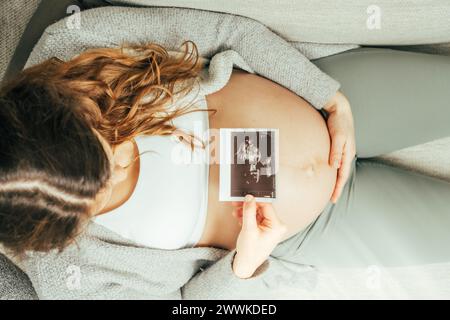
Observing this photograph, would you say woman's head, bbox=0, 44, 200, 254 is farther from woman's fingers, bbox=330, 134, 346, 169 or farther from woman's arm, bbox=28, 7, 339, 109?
woman's fingers, bbox=330, 134, 346, 169

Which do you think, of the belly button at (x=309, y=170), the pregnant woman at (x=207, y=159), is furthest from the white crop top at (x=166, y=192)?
the belly button at (x=309, y=170)

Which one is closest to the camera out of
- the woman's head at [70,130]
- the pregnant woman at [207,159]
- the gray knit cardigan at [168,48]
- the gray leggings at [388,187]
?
the woman's head at [70,130]

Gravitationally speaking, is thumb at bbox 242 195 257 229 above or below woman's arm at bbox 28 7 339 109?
below

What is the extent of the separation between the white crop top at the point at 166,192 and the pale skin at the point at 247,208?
0.02 m

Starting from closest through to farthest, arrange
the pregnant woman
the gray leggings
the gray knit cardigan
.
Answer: the pregnant woman → the gray knit cardigan → the gray leggings

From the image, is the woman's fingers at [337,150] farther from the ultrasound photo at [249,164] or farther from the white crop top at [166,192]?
the white crop top at [166,192]

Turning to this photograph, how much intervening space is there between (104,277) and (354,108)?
0.75 m

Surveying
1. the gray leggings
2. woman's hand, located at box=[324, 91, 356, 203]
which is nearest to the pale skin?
woman's hand, located at box=[324, 91, 356, 203]

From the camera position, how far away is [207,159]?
1016 millimetres

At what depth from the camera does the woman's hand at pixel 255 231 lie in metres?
0.96

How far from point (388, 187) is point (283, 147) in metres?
0.34

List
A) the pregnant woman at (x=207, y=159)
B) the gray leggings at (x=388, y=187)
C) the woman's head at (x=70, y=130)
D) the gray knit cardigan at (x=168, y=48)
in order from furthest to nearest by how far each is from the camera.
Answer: the gray leggings at (x=388, y=187), the gray knit cardigan at (x=168, y=48), the pregnant woman at (x=207, y=159), the woman's head at (x=70, y=130)

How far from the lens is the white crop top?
985mm

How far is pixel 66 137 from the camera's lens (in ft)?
2.57
